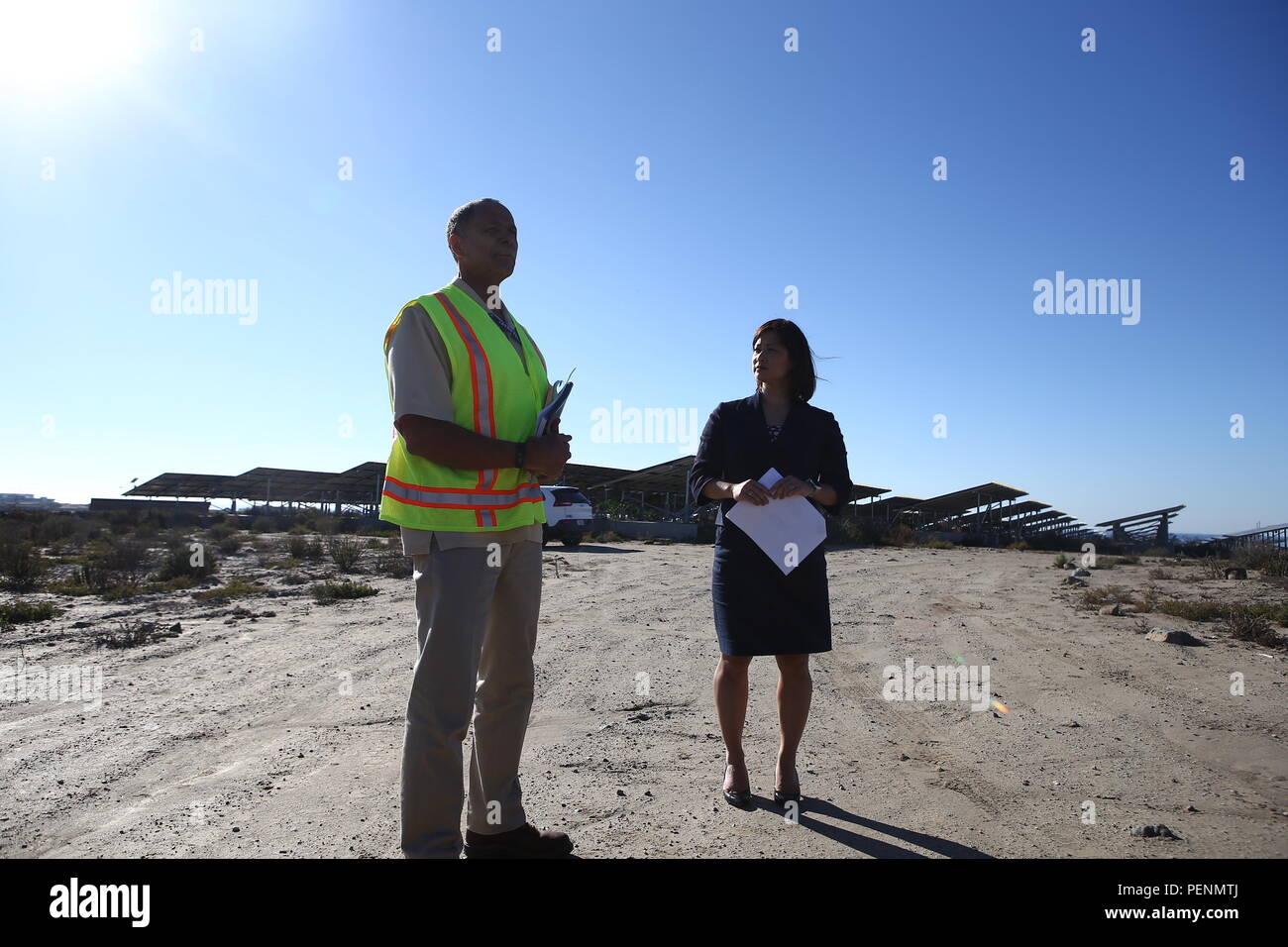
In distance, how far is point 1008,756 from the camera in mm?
3559

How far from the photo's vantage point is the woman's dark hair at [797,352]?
3.27 m

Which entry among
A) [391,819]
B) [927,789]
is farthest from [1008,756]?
[391,819]

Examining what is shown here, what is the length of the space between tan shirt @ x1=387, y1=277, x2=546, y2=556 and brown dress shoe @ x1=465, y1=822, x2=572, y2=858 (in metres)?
0.93

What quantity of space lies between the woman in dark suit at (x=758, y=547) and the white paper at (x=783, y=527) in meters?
0.04

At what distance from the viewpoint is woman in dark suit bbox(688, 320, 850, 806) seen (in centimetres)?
298

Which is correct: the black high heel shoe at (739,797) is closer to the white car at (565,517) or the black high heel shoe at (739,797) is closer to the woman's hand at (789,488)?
the woman's hand at (789,488)

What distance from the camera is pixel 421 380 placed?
6.99 feet

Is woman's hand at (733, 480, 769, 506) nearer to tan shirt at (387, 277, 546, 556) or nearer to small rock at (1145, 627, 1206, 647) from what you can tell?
tan shirt at (387, 277, 546, 556)

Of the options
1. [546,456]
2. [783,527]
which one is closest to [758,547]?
[783,527]

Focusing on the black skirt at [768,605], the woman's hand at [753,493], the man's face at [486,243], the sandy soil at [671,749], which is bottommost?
the sandy soil at [671,749]

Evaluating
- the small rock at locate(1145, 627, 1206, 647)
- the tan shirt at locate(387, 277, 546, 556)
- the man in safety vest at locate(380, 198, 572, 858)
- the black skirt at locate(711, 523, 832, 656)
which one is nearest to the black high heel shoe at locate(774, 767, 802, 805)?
the black skirt at locate(711, 523, 832, 656)

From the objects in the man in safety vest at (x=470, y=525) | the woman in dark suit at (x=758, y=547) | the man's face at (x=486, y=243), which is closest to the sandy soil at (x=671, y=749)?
the woman in dark suit at (x=758, y=547)
